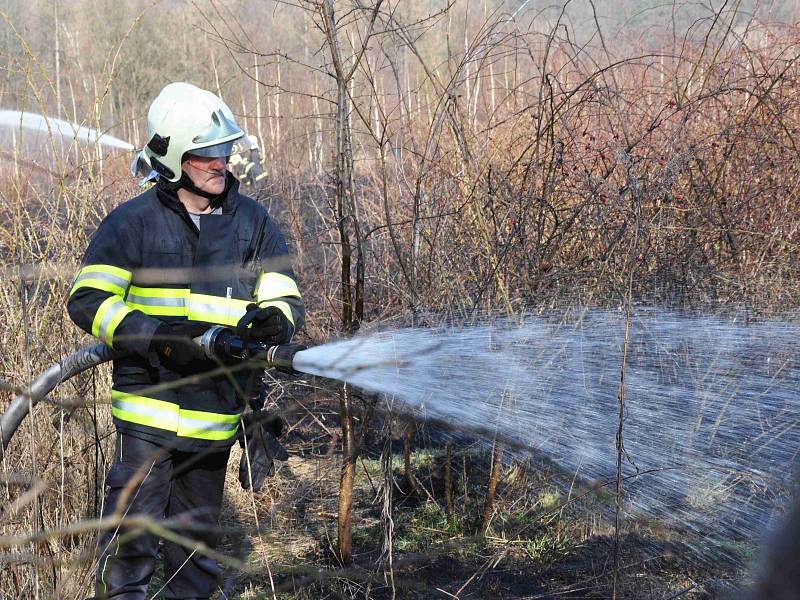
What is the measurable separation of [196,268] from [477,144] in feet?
7.25

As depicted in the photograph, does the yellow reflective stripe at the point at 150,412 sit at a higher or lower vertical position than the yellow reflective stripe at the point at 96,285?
lower

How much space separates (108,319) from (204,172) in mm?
702

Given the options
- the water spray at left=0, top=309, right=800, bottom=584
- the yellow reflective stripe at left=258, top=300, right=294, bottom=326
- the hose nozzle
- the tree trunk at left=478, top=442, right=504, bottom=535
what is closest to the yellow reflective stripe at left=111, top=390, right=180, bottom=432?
the hose nozzle

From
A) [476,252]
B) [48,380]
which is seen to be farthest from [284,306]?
[476,252]

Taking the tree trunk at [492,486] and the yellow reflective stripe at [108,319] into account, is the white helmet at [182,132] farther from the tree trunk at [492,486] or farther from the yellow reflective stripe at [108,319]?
the tree trunk at [492,486]

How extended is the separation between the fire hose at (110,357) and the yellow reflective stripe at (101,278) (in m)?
0.22

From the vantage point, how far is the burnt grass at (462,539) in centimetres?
405

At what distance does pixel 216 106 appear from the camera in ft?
11.4

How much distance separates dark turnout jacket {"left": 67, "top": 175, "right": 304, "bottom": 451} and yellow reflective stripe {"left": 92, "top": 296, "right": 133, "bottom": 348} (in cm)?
5

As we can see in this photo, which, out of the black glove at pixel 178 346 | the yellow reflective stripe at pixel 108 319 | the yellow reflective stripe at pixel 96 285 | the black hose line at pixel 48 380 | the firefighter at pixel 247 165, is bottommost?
the black hose line at pixel 48 380

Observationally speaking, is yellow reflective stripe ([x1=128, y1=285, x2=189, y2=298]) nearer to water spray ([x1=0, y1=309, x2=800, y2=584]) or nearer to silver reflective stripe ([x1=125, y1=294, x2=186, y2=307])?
silver reflective stripe ([x1=125, y1=294, x2=186, y2=307])

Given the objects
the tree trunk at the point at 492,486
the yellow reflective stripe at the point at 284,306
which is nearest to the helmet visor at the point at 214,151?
the yellow reflective stripe at the point at 284,306

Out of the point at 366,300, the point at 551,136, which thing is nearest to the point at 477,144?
the point at 551,136

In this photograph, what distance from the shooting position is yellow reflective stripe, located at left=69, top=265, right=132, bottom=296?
316 centimetres
